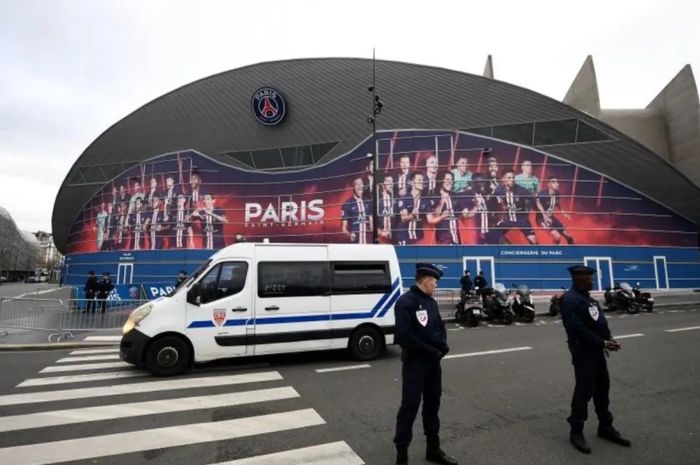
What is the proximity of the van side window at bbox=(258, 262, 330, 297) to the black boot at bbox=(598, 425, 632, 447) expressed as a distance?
521 cm

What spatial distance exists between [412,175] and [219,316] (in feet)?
71.6

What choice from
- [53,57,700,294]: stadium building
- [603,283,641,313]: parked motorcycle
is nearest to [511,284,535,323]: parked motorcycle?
[603,283,641,313]: parked motorcycle

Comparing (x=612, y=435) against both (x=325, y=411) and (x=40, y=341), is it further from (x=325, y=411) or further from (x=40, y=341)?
(x=40, y=341)

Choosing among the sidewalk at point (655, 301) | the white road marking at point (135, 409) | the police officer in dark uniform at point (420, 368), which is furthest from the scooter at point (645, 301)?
the police officer in dark uniform at point (420, 368)

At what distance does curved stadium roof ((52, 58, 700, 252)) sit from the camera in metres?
25.7

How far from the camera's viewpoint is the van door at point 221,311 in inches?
287

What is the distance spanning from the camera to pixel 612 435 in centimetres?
416

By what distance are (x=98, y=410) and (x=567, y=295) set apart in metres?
6.10

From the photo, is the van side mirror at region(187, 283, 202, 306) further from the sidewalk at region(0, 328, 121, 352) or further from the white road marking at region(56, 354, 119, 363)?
the sidewalk at region(0, 328, 121, 352)

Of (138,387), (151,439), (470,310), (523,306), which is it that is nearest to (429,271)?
(151,439)

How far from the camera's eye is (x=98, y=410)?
5.26 metres

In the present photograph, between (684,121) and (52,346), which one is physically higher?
(684,121)

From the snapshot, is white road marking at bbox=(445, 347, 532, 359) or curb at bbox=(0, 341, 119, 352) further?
curb at bbox=(0, 341, 119, 352)

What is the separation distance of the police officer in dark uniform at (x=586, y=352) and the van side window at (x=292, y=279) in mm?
4958
